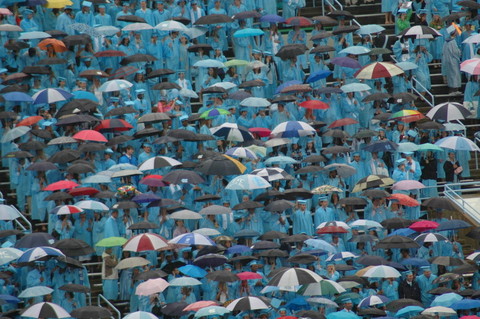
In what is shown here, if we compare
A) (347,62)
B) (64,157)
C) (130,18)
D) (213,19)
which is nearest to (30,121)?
(64,157)

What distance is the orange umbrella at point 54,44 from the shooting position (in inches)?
1296

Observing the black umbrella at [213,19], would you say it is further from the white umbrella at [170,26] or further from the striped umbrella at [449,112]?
the striped umbrella at [449,112]

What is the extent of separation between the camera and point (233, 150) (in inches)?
1188

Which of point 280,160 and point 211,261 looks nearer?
point 211,261

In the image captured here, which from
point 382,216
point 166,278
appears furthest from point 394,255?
point 166,278

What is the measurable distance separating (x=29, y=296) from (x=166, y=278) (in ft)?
8.68

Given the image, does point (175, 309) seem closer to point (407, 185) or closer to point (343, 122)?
point (407, 185)

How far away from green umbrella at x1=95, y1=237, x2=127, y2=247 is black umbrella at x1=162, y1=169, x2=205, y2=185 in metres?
1.84

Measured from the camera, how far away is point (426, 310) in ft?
85.0

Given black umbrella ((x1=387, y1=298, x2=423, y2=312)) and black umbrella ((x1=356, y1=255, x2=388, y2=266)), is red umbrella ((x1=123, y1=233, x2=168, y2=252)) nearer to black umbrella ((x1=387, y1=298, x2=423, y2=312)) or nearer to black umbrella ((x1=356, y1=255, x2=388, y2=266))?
black umbrella ((x1=356, y1=255, x2=388, y2=266))

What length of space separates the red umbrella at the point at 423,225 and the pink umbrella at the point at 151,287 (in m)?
5.23

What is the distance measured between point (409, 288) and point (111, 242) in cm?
571

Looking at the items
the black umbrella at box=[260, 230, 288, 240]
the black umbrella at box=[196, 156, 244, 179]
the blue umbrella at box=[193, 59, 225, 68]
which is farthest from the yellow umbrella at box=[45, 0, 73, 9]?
the black umbrella at box=[260, 230, 288, 240]

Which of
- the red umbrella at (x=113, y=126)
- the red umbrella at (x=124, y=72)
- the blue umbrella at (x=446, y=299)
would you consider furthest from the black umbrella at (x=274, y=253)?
the red umbrella at (x=124, y=72)
